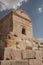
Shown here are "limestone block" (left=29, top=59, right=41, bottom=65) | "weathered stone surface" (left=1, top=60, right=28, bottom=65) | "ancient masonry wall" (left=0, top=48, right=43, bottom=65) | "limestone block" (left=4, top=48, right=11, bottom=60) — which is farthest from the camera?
"limestone block" (left=29, top=59, right=41, bottom=65)

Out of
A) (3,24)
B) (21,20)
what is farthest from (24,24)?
(3,24)

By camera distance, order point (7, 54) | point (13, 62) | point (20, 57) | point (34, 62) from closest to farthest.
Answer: point (13, 62) < point (7, 54) < point (20, 57) < point (34, 62)

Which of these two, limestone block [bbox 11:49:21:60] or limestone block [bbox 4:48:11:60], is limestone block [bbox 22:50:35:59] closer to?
limestone block [bbox 11:49:21:60]

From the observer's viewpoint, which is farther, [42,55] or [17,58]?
[42,55]

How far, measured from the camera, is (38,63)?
186 inches

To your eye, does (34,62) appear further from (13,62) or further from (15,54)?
(13,62)

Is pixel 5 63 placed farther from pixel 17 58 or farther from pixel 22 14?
pixel 22 14

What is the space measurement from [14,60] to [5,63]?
311 millimetres

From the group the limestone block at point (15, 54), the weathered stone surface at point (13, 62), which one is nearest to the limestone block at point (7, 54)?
the limestone block at point (15, 54)

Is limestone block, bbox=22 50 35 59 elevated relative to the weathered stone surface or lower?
elevated

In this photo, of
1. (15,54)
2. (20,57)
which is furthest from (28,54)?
(15,54)

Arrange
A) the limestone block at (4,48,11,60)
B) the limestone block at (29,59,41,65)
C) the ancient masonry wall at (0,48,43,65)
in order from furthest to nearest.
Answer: the limestone block at (29,59,41,65)
the limestone block at (4,48,11,60)
the ancient masonry wall at (0,48,43,65)

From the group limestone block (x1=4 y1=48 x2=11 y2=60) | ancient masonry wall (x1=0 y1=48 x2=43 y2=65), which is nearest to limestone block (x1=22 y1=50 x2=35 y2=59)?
ancient masonry wall (x1=0 y1=48 x2=43 y2=65)

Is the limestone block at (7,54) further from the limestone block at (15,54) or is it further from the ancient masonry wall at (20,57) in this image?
the limestone block at (15,54)
